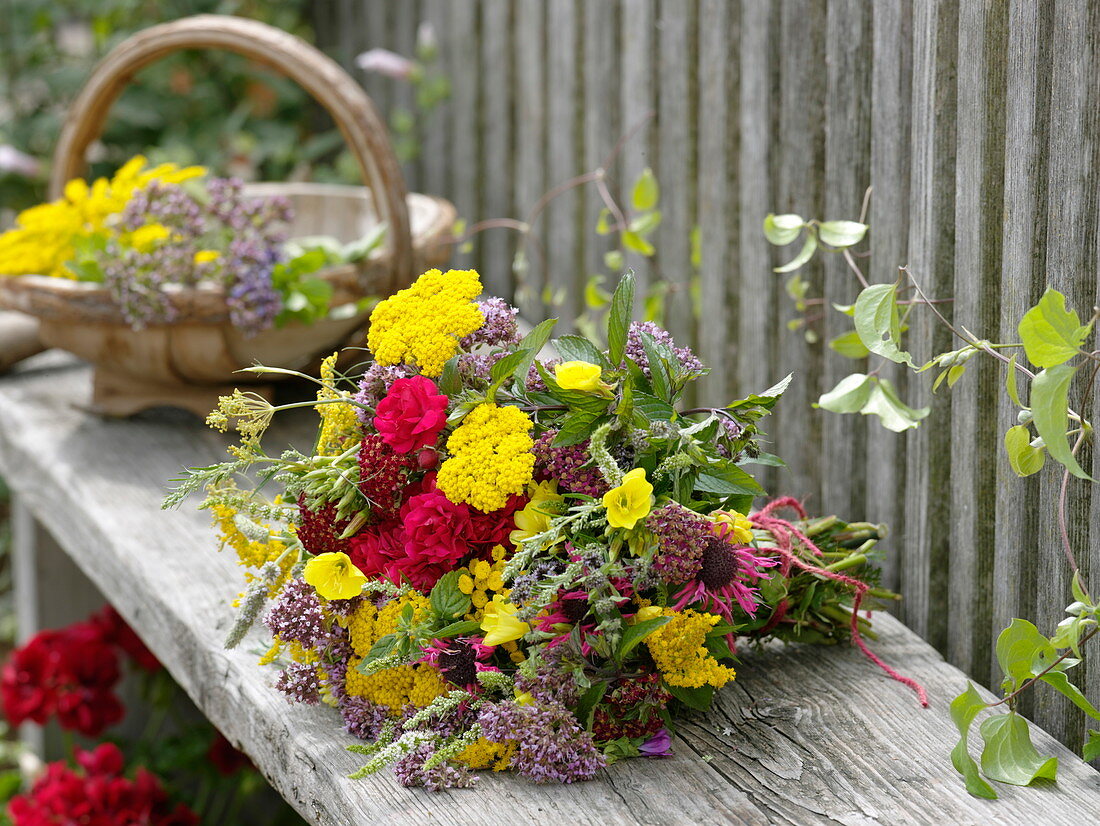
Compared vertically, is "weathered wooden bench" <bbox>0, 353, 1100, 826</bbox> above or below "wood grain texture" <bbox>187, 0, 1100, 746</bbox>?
below

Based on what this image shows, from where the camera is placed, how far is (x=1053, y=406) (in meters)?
0.89

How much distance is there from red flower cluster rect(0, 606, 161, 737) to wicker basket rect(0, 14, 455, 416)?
0.60 m

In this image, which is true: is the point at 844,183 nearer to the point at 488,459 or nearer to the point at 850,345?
the point at 850,345

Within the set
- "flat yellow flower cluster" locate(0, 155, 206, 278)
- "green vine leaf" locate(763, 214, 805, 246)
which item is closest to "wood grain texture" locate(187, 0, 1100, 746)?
"green vine leaf" locate(763, 214, 805, 246)

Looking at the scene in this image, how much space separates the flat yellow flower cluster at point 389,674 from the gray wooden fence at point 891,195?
0.60m

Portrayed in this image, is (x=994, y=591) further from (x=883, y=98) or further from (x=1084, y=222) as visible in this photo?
(x=883, y=98)

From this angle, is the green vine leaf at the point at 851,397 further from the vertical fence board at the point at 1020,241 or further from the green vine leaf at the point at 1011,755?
the green vine leaf at the point at 1011,755

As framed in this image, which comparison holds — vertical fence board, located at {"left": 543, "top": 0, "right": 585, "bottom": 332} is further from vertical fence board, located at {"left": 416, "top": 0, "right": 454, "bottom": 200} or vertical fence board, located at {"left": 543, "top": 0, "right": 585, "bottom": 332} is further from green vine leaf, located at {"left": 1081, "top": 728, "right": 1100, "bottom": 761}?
green vine leaf, located at {"left": 1081, "top": 728, "right": 1100, "bottom": 761}

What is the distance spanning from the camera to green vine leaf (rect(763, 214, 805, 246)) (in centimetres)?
136

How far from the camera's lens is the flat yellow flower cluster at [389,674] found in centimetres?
104

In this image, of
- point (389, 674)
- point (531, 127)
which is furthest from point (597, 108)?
point (389, 674)

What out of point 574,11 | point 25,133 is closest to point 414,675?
point 574,11

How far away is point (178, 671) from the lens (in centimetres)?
146

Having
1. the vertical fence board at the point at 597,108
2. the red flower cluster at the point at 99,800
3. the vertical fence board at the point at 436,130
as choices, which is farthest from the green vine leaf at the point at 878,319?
the vertical fence board at the point at 436,130
